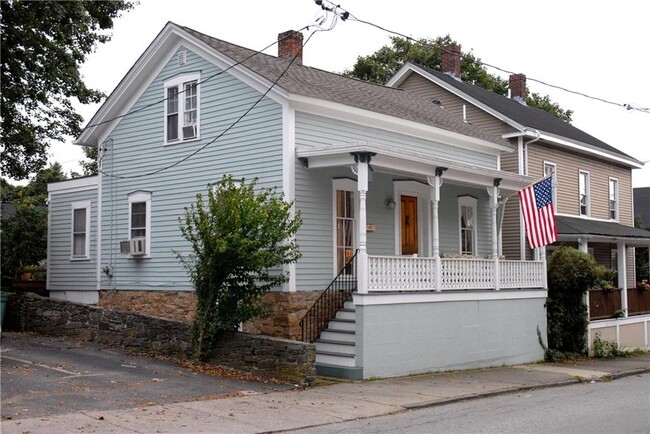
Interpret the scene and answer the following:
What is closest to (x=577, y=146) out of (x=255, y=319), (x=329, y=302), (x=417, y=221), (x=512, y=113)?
(x=512, y=113)

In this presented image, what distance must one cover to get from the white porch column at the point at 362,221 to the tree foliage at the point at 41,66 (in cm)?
688

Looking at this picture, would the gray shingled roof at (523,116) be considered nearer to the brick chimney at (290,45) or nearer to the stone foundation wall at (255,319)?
the brick chimney at (290,45)

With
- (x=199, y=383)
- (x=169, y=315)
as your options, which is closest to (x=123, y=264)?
(x=169, y=315)

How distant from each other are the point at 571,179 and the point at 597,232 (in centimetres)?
295

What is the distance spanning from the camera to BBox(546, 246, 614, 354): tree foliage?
2034cm

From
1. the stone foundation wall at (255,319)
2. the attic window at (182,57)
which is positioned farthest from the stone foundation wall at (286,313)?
the attic window at (182,57)

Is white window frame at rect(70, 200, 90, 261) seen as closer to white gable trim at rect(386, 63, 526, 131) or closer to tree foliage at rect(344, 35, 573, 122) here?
white gable trim at rect(386, 63, 526, 131)

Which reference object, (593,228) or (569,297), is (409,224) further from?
(593,228)

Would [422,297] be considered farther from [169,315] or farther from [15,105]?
[15,105]

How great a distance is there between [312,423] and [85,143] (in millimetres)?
13929

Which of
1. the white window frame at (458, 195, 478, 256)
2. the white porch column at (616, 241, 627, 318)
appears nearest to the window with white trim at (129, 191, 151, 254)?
the white window frame at (458, 195, 478, 256)

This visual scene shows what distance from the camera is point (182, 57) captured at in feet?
62.2

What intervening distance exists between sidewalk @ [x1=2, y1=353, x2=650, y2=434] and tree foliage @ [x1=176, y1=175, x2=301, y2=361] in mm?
2468

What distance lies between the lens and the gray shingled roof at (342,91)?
57.4 ft
